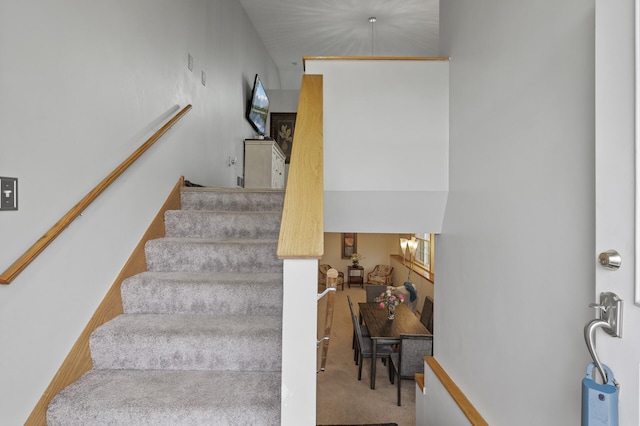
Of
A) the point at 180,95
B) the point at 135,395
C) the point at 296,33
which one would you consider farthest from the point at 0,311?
the point at 296,33

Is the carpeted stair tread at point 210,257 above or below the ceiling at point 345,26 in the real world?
below

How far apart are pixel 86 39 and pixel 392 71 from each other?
5.88 ft

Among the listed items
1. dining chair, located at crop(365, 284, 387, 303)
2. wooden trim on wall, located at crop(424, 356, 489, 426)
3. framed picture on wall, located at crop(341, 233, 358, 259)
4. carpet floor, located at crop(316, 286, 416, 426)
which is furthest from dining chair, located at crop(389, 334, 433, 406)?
framed picture on wall, located at crop(341, 233, 358, 259)

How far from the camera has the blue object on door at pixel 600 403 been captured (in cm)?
79

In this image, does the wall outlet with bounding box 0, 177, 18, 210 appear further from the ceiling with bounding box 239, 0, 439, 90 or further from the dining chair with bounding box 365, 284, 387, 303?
the dining chair with bounding box 365, 284, 387, 303

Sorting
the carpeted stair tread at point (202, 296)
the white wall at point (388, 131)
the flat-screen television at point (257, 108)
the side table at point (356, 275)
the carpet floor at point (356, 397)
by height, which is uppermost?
the flat-screen television at point (257, 108)

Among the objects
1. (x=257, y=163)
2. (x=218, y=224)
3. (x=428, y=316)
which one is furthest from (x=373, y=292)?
(x=218, y=224)

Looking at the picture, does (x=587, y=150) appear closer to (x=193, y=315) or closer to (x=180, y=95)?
(x=193, y=315)

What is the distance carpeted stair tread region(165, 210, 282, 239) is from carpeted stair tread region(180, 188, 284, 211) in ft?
0.94

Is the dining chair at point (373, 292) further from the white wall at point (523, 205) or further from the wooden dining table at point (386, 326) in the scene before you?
the white wall at point (523, 205)

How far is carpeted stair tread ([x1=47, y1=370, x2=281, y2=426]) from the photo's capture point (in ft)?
4.31

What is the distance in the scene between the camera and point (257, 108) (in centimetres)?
524

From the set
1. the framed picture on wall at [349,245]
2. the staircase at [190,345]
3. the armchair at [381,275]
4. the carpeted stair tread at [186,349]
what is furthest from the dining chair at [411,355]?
the framed picture on wall at [349,245]

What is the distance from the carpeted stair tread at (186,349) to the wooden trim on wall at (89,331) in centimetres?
5
